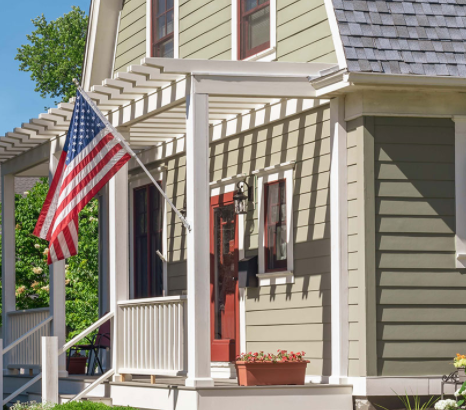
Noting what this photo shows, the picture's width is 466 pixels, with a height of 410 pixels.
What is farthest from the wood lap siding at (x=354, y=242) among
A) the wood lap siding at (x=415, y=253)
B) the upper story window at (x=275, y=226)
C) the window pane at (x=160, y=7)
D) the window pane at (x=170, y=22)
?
the window pane at (x=160, y=7)

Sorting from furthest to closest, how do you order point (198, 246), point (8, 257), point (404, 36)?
point (8, 257) < point (404, 36) < point (198, 246)

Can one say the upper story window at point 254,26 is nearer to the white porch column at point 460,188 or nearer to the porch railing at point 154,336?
the white porch column at point 460,188

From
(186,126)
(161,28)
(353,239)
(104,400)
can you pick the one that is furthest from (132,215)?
(353,239)

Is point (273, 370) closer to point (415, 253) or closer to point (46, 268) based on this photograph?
point (415, 253)

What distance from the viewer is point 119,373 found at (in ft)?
36.8

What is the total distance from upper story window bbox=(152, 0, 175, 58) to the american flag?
3708 millimetres

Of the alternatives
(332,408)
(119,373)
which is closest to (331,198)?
(332,408)

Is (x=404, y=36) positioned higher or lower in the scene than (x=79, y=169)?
higher

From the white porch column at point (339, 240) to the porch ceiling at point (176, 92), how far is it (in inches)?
18.1

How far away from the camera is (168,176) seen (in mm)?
14047

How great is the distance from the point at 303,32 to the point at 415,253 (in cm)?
297

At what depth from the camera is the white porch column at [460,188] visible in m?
9.96

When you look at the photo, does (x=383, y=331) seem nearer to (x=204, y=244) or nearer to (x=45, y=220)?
(x=204, y=244)

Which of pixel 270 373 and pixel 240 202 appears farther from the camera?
pixel 240 202
